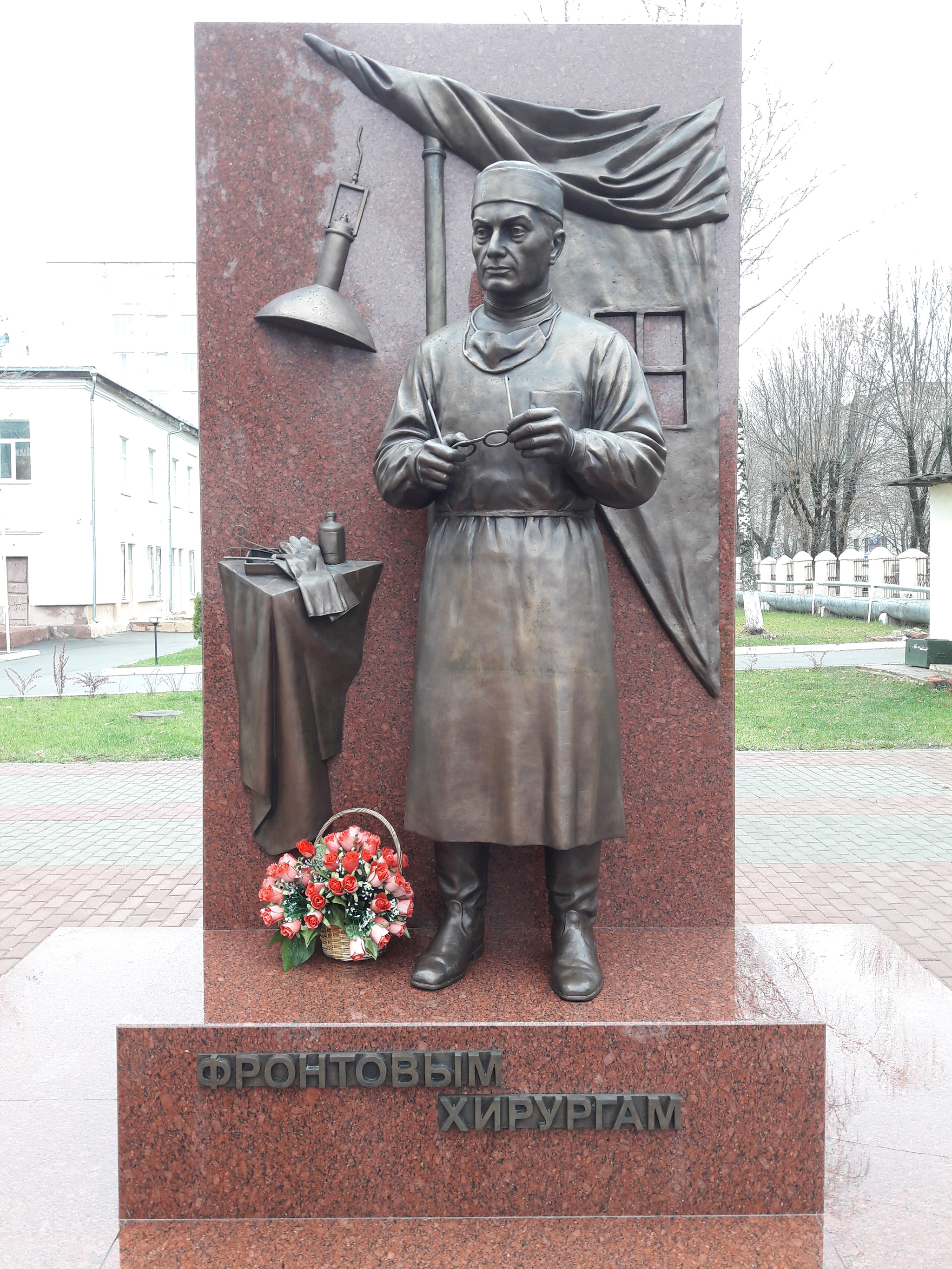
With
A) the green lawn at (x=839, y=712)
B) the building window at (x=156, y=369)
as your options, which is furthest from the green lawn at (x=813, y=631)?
the building window at (x=156, y=369)

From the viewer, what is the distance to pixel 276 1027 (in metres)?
2.69

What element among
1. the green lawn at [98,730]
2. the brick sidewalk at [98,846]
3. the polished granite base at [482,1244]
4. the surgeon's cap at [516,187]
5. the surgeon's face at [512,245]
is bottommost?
Result: the brick sidewalk at [98,846]

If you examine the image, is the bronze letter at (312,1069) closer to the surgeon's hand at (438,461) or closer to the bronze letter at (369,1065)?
the bronze letter at (369,1065)

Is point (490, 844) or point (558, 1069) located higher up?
point (490, 844)

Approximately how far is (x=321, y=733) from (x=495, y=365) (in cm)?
134

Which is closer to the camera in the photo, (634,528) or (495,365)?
(495,365)

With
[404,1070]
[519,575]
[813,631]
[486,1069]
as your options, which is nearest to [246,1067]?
[404,1070]

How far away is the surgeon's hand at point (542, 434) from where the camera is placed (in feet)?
8.59

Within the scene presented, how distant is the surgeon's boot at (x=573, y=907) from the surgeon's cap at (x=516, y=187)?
1796mm

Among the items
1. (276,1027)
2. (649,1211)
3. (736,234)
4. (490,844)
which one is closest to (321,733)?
(490,844)

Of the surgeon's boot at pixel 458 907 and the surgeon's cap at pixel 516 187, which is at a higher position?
the surgeon's cap at pixel 516 187

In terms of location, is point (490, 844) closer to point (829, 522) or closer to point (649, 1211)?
point (649, 1211)

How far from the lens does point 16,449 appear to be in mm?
29203

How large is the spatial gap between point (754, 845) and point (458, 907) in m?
4.81
